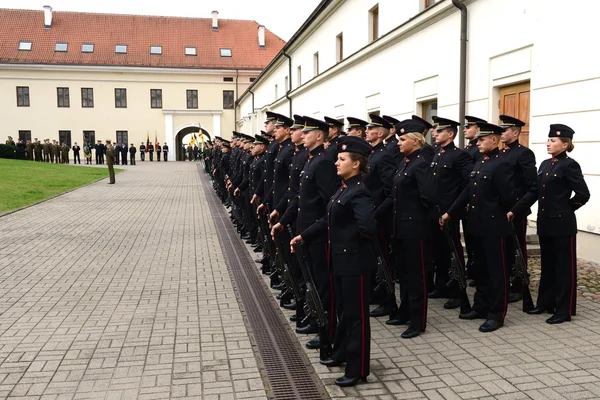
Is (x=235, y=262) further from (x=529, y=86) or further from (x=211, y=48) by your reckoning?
(x=211, y=48)

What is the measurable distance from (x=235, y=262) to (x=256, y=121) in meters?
36.7

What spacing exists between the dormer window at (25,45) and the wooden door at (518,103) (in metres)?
51.3

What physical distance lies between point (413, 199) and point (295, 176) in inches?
55.8

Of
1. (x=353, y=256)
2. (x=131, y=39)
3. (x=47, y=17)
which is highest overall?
(x=47, y=17)

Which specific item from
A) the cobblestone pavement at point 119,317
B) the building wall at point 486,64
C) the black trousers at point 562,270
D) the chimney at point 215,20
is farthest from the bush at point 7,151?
the black trousers at point 562,270

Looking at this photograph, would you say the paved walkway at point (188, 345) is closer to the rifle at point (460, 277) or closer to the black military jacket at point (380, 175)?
the rifle at point (460, 277)

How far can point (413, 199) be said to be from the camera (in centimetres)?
562

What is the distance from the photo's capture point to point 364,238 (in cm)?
437

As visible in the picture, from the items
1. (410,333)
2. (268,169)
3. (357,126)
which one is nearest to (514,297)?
(410,333)

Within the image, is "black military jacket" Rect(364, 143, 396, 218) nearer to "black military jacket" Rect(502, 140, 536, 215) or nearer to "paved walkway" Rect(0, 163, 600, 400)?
"black military jacket" Rect(502, 140, 536, 215)

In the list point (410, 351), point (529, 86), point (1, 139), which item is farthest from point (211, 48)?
point (410, 351)

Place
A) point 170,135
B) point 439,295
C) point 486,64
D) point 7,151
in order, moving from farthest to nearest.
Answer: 1. point 170,135
2. point 7,151
3. point 486,64
4. point 439,295

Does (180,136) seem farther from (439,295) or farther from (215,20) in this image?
(439,295)

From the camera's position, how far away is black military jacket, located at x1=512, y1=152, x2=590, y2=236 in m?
5.84
